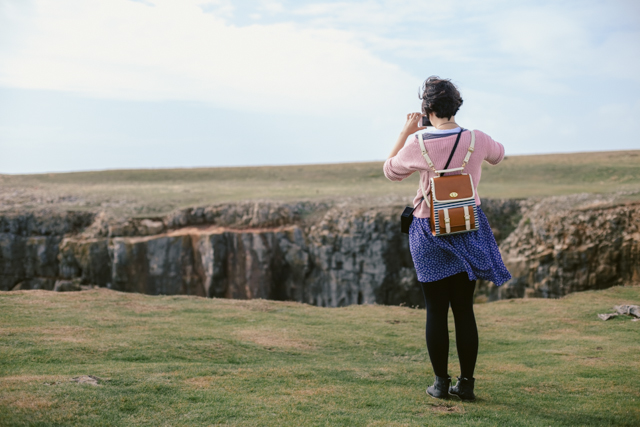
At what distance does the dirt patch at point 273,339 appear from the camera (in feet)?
25.2

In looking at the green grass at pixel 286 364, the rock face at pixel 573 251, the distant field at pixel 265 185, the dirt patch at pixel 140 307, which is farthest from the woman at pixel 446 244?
→ the distant field at pixel 265 185

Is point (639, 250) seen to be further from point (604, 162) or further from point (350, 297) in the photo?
point (604, 162)

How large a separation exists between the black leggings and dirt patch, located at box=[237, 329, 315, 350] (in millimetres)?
3409

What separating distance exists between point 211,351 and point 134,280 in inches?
617

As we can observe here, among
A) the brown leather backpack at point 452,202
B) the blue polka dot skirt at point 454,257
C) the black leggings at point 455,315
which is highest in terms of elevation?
the brown leather backpack at point 452,202

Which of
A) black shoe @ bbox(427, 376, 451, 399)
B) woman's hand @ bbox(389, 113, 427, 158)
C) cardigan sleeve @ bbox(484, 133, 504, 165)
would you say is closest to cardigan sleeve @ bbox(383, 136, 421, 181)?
woman's hand @ bbox(389, 113, 427, 158)

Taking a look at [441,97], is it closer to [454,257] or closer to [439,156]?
[439,156]

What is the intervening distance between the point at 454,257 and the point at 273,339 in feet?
13.8

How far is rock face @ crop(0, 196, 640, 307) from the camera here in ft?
68.2

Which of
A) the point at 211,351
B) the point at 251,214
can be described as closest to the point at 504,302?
the point at 211,351

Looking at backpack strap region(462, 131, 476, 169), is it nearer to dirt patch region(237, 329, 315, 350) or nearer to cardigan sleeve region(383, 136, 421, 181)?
cardigan sleeve region(383, 136, 421, 181)

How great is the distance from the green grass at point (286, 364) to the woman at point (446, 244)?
0.68m

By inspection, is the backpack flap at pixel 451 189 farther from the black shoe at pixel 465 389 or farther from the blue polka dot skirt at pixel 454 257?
the black shoe at pixel 465 389

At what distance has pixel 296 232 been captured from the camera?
72.9 feet
